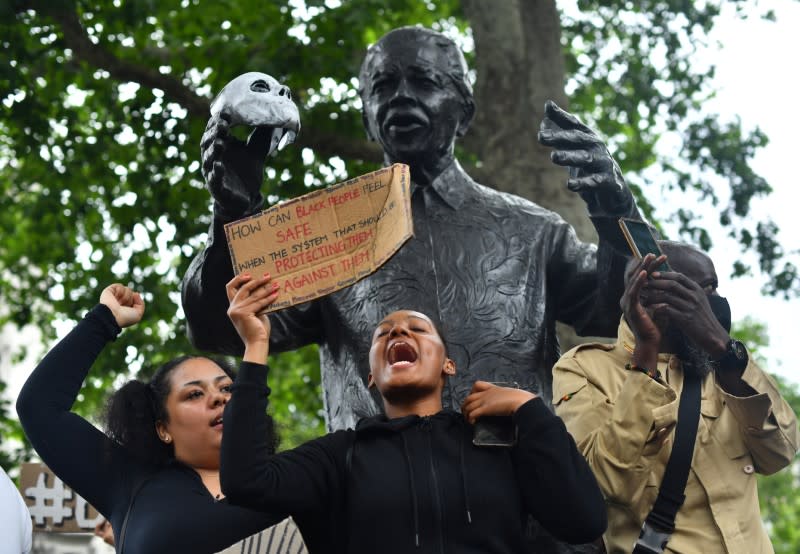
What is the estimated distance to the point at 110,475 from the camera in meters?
3.80

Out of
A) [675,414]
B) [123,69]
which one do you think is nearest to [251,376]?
[675,414]

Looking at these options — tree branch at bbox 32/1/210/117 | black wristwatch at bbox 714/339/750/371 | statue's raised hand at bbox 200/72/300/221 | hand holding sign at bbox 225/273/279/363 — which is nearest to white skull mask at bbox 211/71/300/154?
statue's raised hand at bbox 200/72/300/221

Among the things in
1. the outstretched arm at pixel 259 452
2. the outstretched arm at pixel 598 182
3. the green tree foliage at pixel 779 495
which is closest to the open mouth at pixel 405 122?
the outstretched arm at pixel 598 182

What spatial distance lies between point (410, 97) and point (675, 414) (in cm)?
143

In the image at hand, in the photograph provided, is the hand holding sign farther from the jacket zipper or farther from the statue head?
the statue head

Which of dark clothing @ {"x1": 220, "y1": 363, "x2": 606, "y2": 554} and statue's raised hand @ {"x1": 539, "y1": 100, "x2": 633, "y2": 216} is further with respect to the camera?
statue's raised hand @ {"x1": 539, "y1": 100, "x2": 633, "y2": 216}

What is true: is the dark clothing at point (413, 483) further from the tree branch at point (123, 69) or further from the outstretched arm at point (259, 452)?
the tree branch at point (123, 69)

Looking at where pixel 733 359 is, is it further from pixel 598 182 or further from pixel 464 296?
pixel 464 296

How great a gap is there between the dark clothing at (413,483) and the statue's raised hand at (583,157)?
0.85 meters

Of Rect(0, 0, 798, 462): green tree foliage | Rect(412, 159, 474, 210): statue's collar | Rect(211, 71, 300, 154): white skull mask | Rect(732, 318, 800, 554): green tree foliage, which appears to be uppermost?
Rect(0, 0, 798, 462): green tree foliage

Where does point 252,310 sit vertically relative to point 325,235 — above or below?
below

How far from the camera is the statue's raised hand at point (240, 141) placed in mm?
3881

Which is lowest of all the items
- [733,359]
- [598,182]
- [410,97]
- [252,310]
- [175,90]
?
[733,359]

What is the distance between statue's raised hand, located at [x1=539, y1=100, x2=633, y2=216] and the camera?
3.97m
